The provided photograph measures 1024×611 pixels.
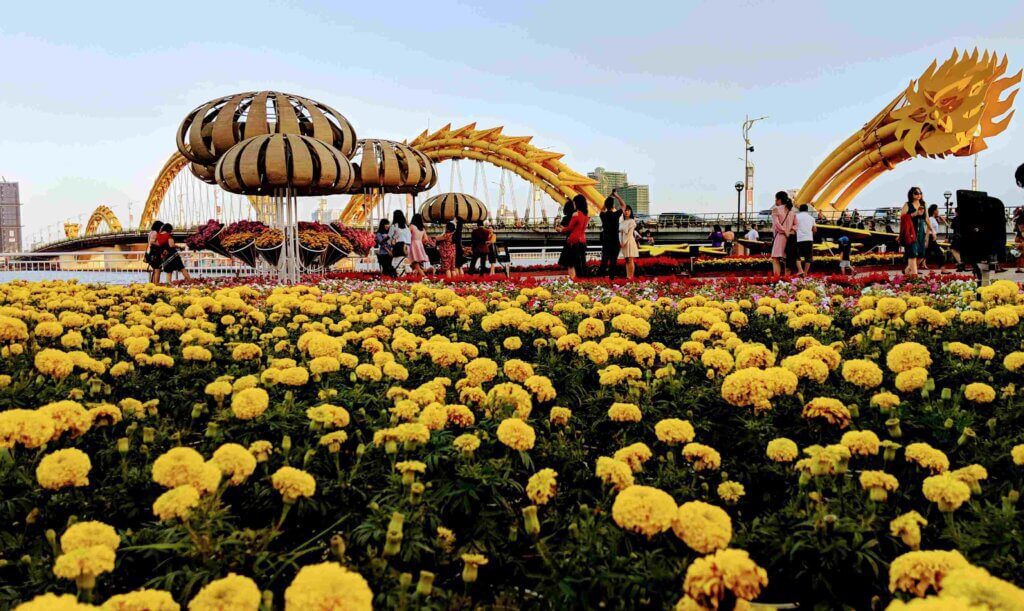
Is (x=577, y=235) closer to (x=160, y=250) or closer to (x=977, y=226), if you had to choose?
(x=977, y=226)

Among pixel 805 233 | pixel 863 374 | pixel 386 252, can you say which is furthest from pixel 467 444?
pixel 386 252

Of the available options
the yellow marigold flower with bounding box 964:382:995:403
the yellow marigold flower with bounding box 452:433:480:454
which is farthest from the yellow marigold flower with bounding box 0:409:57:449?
the yellow marigold flower with bounding box 964:382:995:403

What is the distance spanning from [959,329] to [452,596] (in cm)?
354

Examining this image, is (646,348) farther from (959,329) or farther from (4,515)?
(4,515)

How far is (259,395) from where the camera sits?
7.83 feet

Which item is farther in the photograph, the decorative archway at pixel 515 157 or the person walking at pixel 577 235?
the decorative archway at pixel 515 157

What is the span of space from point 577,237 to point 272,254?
320 inches

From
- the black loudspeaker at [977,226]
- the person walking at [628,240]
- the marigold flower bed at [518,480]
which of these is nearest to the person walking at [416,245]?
the person walking at [628,240]

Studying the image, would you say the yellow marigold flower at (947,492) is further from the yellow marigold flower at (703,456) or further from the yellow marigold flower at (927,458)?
the yellow marigold flower at (703,456)

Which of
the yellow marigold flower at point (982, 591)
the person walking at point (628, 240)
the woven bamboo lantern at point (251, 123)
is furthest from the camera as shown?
the woven bamboo lantern at point (251, 123)

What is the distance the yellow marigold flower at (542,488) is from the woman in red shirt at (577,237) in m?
8.97

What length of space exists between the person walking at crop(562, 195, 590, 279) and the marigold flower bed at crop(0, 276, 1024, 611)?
737cm

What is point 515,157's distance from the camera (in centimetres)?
4294

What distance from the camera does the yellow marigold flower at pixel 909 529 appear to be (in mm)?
1602
